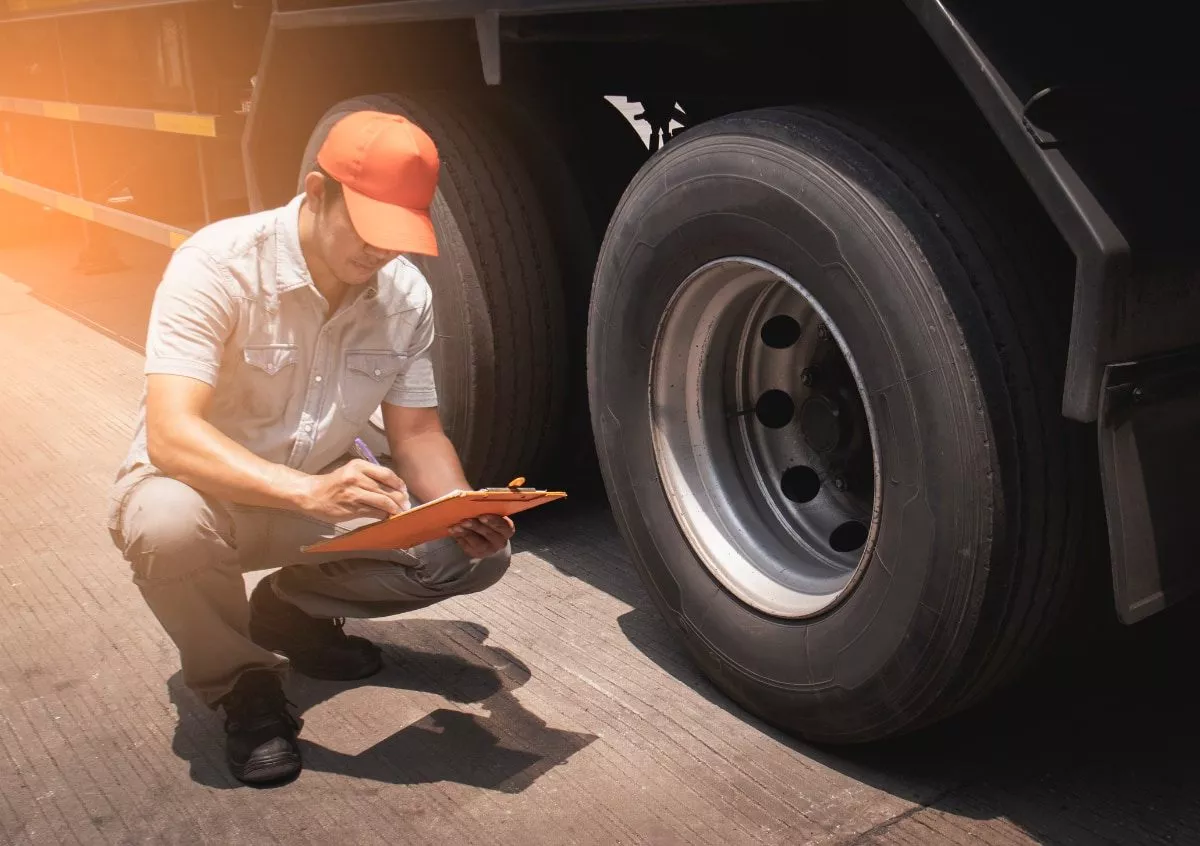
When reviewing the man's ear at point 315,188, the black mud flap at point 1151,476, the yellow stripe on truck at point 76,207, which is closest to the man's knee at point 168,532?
the man's ear at point 315,188

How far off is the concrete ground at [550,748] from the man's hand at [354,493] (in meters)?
0.55

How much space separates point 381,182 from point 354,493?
0.61m

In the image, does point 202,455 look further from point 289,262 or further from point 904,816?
point 904,816

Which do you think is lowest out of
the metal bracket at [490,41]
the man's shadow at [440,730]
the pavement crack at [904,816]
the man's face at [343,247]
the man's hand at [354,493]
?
the man's shadow at [440,730]

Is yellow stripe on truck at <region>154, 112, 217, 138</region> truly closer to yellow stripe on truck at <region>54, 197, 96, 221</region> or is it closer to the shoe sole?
yellow stripe on truck at <region>54, 197, 96, 221</region>

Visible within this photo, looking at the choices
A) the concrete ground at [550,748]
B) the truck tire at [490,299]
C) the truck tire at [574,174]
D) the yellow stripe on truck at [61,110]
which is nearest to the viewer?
the concrete ground at [550,748]

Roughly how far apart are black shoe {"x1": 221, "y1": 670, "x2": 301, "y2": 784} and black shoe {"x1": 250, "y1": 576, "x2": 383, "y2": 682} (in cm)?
27

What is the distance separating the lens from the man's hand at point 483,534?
2.44 meters

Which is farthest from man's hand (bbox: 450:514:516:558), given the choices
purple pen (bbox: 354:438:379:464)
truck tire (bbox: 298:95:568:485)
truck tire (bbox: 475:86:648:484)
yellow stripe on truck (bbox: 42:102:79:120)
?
yellow stripe on truck (bbox: 42:102:79:120)

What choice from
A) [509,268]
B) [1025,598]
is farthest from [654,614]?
[1025,598]

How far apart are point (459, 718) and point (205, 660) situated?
543 mm

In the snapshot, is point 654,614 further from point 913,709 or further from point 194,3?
point 194,3

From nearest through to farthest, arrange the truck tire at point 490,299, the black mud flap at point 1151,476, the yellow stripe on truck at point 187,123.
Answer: the black mud flap at point 1151,476
the truck tire at point 490,299
the yellow stripe on truck at point 187,123

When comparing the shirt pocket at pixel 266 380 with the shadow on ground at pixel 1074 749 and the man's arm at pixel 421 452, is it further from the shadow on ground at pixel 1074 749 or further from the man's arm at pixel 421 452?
the shadow on ground at pixel 1074 749
